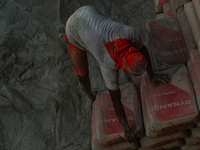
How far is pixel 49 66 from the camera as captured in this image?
9.18 feet

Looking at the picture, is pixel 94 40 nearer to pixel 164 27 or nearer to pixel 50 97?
pixel 164 27

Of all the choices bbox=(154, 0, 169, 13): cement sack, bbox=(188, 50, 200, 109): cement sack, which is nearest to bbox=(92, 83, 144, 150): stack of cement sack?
bbox=(188, 50, 200, 109): cement sack

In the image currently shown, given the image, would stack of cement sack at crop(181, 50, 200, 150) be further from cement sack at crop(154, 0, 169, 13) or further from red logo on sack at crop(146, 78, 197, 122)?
cement sack at crop(154, 0, 169, 13)

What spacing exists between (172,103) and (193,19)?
77 centimetres

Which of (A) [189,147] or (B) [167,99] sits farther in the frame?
(A) [189,147]

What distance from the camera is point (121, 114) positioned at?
5.07 feet

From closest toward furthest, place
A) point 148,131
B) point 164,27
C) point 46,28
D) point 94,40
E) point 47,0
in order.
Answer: point 94,40 → point 148,131 → point 164,27 → point 46,28 → point 47,0

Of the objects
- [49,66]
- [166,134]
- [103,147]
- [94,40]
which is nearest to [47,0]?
[49,66]

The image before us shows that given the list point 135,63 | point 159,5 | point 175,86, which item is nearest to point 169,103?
point 175,86

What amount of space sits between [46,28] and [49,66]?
2.59 ft

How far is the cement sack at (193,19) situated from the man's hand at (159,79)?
0.39 m

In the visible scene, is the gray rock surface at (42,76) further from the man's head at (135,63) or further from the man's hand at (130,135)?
the man's head at (135,63)

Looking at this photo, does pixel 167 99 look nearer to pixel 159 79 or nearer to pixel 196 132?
pixel 159 79

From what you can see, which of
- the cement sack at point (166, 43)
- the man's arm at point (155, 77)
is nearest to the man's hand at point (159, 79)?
the man's arm at point (155, 77)
